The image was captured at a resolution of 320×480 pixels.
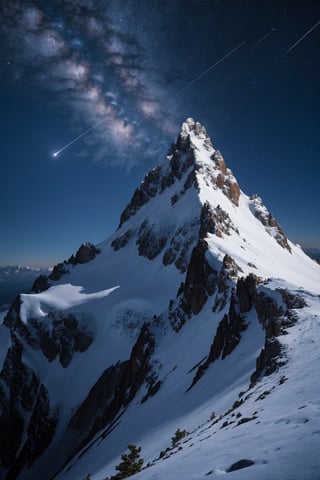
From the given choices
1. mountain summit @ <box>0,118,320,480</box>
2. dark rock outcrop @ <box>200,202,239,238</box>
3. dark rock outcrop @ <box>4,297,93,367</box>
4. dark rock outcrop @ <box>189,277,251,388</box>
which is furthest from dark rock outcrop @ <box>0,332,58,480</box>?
dark rock outcrop @ <box>200,202,239,238</box>

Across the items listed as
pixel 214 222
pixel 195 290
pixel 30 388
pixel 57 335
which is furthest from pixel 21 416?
pixel 214 222

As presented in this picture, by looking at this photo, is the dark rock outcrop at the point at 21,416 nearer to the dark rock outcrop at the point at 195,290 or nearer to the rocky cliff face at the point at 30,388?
the rocky cliff face at the point at 30,388

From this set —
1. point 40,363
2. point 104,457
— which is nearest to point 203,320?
point 104,457

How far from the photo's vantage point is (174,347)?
4178 cm

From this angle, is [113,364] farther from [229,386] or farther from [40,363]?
[229,386]

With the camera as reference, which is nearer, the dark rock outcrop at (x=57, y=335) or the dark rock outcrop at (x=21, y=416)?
the dark rock outcrop at (x=21, y=416)

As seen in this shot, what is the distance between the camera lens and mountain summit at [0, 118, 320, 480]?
337 inches

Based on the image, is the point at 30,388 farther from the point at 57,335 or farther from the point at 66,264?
the point at 66,264

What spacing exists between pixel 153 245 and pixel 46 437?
58.9 metres

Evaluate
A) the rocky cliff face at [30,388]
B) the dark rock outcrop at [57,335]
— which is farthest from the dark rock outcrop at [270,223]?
the rocky cliff face at [30,388]

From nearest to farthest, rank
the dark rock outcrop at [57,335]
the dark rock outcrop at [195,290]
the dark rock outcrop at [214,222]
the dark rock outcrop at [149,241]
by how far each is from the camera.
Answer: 1. the dark rock outcrop at [195,290]
2. the dark rock outcrop at [214,222]
3. the dark rock outcrop at [57,335]
4. the dark rock outcrop at [149,241]

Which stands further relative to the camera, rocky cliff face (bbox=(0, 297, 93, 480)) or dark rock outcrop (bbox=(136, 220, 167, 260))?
dark rock outcrop (bbox=(136, 220, 167, 260))

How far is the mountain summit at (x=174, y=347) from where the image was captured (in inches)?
337

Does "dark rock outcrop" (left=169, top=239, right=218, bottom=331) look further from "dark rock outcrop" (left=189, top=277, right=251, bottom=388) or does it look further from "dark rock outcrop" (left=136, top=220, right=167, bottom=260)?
"dark rock outcrop" (left=136, top=220, right=167, bottom=260)
